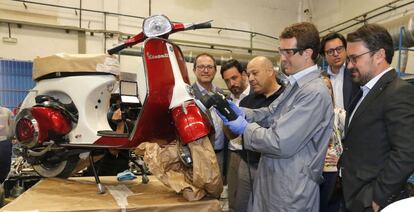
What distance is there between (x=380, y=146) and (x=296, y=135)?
0.35 meters

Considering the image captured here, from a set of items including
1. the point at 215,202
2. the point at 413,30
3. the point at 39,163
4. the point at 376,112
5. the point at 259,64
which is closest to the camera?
the point at 376,112

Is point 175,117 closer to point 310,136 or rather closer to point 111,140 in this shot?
point 111,140

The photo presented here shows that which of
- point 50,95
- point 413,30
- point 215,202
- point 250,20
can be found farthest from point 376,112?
point 250,20

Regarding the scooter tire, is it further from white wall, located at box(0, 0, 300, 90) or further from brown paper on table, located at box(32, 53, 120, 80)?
white wall, located at box(0, 0, 300, 90)

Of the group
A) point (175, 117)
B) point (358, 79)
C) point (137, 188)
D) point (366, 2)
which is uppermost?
point (366, 2)

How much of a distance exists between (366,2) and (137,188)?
16.9ft

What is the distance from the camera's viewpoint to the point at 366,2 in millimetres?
5520

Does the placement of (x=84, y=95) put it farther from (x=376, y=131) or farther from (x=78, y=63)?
(x=376, y=131)

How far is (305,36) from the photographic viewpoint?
167 cm

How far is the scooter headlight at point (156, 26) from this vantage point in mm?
1859

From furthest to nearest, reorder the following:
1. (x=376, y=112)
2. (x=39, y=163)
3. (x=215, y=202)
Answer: (x=39, y=163), (x=215, y=202), (x=376, y=112)

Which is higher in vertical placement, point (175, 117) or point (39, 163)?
point (175, 117)

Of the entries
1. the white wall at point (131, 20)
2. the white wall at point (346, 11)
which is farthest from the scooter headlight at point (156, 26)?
the white wall at point (346, 11)

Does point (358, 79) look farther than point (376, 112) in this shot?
Yes
